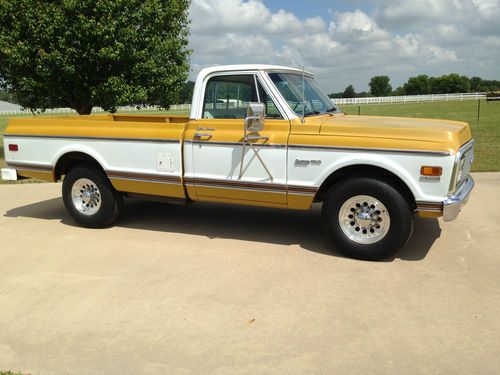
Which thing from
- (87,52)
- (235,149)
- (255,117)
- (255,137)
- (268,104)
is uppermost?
(87,52)

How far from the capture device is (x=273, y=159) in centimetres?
525

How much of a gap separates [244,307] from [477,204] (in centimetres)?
466

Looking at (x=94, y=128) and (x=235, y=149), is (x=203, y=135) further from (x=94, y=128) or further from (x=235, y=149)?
(x=94, y=128)

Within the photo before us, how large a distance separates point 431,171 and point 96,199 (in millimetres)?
4094

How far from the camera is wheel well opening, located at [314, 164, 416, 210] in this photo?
4.94m

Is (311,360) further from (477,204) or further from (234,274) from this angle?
(477,204)

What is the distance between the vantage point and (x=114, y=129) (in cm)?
605

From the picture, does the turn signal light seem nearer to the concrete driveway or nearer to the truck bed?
the concrete driveway

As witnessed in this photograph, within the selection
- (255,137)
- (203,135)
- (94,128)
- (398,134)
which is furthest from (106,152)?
(398,134)

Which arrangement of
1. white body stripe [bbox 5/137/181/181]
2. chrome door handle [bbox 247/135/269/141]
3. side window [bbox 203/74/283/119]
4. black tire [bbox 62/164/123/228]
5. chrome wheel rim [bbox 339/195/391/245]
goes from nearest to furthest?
chrome wheel rim [bbox 339/195/391/245] → chrome door handle [bbox 247/135/269/141] → side window [bbox 203/74/283/119] → white body stripe [bbox 5/137/181/181] → black tire [bbox 62/164/123/228]

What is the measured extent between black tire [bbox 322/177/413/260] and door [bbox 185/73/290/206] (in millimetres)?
561

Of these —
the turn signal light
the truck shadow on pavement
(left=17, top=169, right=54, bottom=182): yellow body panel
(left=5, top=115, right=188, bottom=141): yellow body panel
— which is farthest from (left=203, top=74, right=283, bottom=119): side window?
(left=17, top=169, right=54, bottom=182): yellow body panel

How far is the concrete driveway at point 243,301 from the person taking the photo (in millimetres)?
3285

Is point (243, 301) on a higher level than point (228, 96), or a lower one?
lower
